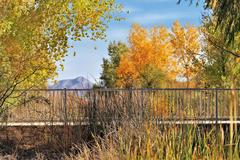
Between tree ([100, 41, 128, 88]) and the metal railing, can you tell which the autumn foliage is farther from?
the metal railing

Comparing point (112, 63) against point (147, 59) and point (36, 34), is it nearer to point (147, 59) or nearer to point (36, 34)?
point (147, 59)

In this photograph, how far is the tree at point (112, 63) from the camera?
40.8 m

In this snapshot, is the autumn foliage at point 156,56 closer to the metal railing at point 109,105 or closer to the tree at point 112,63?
the tree at point 112,63

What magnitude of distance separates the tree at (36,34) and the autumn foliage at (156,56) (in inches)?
859

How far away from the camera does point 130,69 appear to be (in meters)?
35.9

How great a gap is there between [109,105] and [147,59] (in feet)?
77.1

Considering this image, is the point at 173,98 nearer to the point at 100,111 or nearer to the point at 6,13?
the point at 100,111

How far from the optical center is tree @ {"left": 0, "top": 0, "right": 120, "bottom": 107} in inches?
443

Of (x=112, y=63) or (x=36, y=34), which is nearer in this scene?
(x=36, y=34)

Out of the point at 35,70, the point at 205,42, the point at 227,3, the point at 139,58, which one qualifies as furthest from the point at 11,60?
the point at 139,58

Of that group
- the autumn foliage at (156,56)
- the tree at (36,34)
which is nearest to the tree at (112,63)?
the autumn foliage at (156,56)

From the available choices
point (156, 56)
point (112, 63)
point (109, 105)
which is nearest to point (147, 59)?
point (156, 56)

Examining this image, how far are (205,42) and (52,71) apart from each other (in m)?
12.2

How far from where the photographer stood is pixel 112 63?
42656mm
